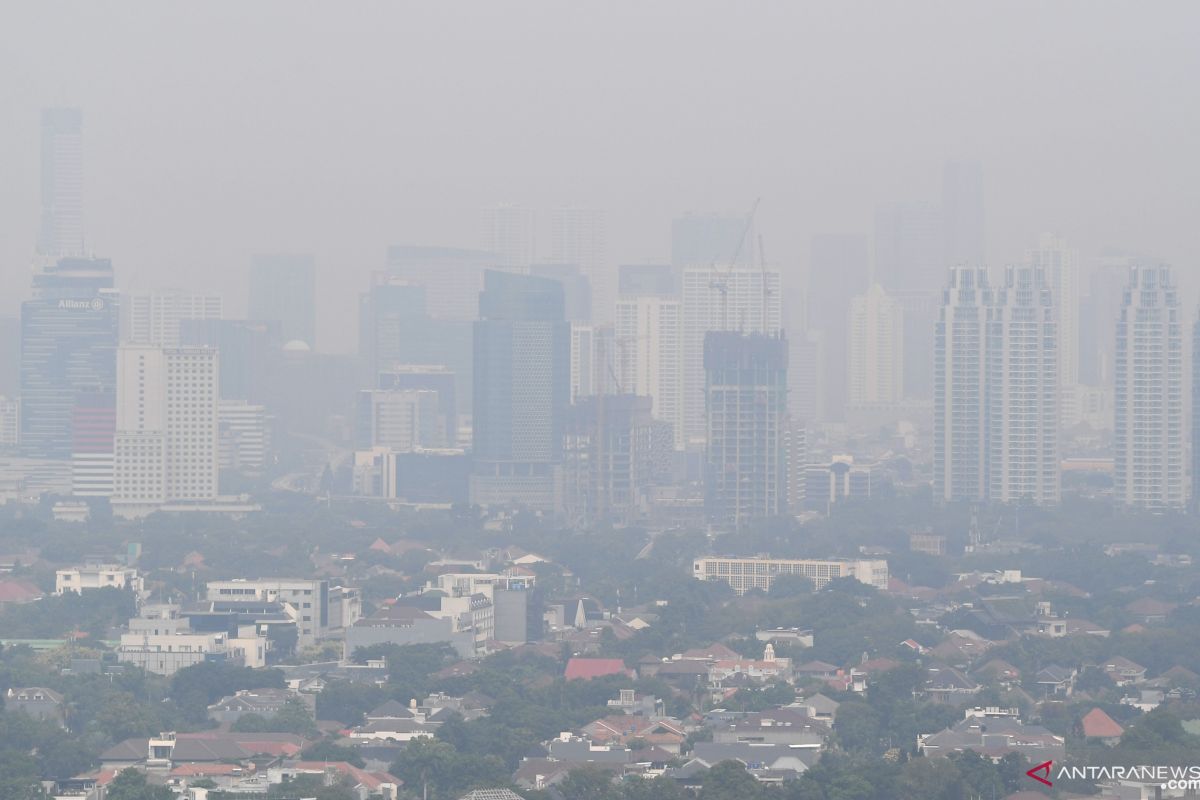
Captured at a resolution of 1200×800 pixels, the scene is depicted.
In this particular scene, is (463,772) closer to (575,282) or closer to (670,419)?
(670,419)

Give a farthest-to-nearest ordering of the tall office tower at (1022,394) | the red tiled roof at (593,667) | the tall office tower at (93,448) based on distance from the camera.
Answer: the tall office tower at (93,448) < the tall office tower at (1022,394) < the red tiled roof at (593,667)

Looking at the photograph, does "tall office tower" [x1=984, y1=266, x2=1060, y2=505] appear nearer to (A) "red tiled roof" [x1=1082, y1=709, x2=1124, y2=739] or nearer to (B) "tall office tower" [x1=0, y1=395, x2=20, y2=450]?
(B) "tall office tower" [x1=0, y1=395, x2=20, y2=450]

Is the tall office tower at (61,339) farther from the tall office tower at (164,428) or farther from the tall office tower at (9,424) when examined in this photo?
the tall office tower at (164,428)

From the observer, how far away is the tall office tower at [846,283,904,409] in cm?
12875

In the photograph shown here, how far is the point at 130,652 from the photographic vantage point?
139 ft

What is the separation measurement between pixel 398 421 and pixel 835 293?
138 ft

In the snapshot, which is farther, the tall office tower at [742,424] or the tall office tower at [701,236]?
the tall office tower at [701,236]

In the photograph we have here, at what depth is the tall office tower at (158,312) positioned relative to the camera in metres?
116

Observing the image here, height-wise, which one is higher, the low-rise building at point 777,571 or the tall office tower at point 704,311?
the tall office tower at point 704,311

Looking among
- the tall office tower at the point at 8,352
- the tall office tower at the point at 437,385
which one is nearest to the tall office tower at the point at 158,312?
the tall office tower at the point at 8,352

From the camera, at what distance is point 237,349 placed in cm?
11475

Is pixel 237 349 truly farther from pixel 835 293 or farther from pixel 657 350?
pixel 835 293

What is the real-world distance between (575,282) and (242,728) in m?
90.1

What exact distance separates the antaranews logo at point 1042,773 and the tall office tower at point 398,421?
7098cm
